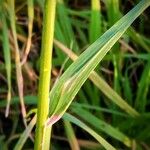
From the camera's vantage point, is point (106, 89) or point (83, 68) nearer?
point (83, 68)

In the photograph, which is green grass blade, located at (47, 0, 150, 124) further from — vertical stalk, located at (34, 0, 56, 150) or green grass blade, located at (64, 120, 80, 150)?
green grass blade, located at (64, 120, 80, 150)

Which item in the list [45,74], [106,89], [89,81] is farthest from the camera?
[89,81]

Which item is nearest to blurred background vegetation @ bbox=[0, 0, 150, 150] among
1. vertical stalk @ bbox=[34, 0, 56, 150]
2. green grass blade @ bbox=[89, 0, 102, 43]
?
green grass blade @ bbox=[89, 0, 102, 43]

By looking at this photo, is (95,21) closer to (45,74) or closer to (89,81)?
(89,81)

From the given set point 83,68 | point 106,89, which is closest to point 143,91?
point 106,89

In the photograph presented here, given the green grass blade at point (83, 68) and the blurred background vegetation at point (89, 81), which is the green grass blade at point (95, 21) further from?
the green grass blade at point (83, 68)

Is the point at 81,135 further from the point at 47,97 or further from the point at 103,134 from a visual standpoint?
the point at 47,97
